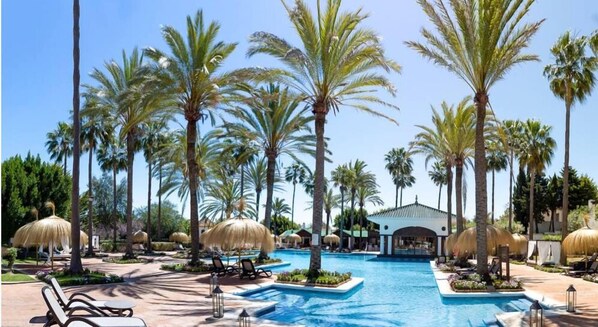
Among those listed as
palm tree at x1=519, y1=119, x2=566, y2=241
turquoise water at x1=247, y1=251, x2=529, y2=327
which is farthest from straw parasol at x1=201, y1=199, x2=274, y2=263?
palm tree at x1=519, y1=119, x2=566, y2=241

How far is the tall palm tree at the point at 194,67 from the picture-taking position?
23766mm

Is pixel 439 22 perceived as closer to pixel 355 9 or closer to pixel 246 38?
pixel 355 9

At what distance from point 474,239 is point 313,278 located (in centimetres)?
790

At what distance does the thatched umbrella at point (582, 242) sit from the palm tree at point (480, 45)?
8351mm

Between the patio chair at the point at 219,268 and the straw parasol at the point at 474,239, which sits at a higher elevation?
the straw parasol at the point at 474,239

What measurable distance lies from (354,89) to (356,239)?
5098 cm

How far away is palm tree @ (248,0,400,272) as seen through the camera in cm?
2061

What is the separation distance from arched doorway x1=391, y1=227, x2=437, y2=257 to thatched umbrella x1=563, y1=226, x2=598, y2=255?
23.4m

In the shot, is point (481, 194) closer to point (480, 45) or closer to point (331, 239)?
point (480, 45)

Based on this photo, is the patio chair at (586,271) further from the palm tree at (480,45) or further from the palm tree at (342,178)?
the palm tree at (342,178)

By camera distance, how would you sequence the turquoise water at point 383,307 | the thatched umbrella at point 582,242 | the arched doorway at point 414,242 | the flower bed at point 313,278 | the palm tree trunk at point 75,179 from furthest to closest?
the arched doorway at point 414,242 → the thatched umbrella at point 582,242 → the flower bed at point 313,278 → the palm tree trunk at point 75,179 → the turquoise water at point 383,307

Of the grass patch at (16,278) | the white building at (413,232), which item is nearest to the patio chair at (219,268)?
the grass patch at (16,278)

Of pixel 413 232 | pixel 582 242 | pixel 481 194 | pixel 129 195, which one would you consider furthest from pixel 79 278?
pixel 413 232

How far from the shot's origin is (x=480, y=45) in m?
18.8
